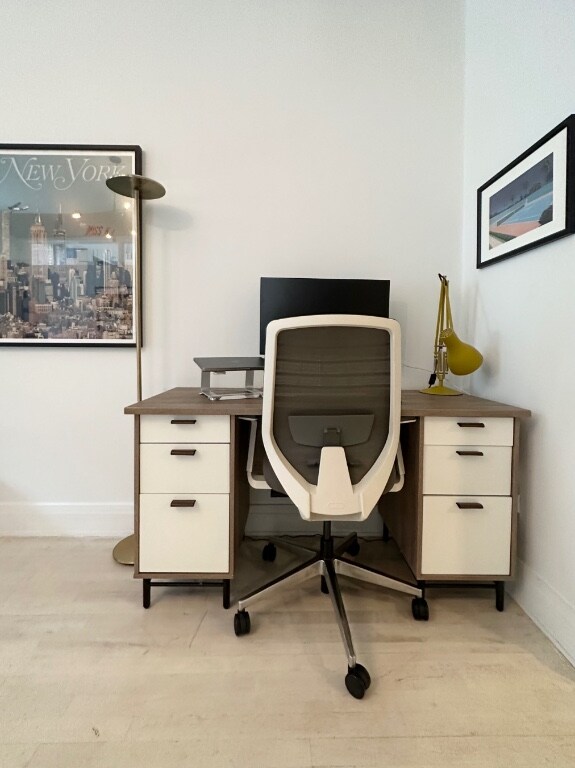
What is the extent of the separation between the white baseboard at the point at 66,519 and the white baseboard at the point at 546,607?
187 centimetres

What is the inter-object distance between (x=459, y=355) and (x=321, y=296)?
69cm

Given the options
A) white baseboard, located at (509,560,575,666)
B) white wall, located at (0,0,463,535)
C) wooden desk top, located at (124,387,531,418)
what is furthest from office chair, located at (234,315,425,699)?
white wall, located at (0,0,463,535)

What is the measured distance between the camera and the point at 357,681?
1170 mm

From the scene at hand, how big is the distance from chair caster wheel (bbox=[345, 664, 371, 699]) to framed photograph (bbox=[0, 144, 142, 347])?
5.81 feet

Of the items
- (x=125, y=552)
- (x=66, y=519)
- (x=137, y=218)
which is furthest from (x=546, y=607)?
(x=137, y=218)

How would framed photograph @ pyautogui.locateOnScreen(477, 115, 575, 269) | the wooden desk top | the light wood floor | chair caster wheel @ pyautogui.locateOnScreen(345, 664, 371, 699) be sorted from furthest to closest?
the wooden desk top, framed photograph @ pyautogui.locateOnScreen(477, 115, 575, 269), chair caster wheel @ pyautogui.locateOnScreen(345, 664, 371, 699), the light wood floor

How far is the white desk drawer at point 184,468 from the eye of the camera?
1.58 metres

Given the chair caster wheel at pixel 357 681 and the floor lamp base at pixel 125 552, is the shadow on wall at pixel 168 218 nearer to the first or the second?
the floor lamp base at pixel 125 552

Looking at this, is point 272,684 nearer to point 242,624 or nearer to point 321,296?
point 242,624

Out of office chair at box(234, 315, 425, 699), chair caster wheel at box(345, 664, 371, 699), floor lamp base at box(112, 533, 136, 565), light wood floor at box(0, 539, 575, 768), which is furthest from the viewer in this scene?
floor lamp base at box(112, 533, 136, 565)

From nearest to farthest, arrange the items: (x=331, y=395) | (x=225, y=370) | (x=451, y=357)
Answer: (x=331, y=395)
(x=225, y=370)
(x=451, y=357)

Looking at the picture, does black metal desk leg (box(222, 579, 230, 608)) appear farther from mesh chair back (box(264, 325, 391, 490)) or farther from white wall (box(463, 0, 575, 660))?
white wall (box(463, 0, 575, 660))

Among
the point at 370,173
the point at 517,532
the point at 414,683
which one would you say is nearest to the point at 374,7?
the point at 370,173

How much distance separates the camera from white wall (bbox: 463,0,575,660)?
1.42 m
